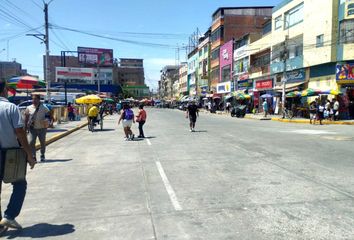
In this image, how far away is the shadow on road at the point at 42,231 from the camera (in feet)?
17.0

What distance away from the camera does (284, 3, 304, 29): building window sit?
4000cm

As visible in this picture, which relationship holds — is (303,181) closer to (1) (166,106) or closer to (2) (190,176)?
(2) (190,176)

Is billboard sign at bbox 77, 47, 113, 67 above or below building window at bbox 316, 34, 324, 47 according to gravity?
above

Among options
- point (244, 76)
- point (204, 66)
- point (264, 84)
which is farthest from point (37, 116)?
point (204, 66)

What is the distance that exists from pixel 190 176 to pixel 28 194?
134 inches

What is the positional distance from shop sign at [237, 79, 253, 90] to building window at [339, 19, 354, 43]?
23098mm

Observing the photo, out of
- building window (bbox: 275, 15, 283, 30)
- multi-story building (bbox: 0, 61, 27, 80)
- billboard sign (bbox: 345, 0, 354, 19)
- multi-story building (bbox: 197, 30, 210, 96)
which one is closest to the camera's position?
billboard sign (bbox: 345, 0, 354, 19)

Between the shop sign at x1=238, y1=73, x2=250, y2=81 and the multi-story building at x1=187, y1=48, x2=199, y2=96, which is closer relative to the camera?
the shop sign at x1=238, y1=73, x2=250, y2=81

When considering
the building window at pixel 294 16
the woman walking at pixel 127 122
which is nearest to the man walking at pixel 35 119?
the woman walking at pixel 127 122

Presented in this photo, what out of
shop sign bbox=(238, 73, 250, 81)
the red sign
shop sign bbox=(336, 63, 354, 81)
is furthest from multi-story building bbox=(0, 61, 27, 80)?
shop sign bbox=(336, 63, 354, 81)

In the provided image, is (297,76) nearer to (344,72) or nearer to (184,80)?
(344,72)

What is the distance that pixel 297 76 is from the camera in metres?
40.2

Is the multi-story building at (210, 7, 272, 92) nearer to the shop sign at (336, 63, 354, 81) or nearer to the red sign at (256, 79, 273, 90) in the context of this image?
the red sign at (256, 79, 273, 90)

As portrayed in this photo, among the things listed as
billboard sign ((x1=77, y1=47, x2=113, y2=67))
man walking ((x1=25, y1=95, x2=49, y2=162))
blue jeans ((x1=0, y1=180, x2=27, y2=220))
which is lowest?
blue jeans ((x1=0, y1=180, x2=27, y2=220))
